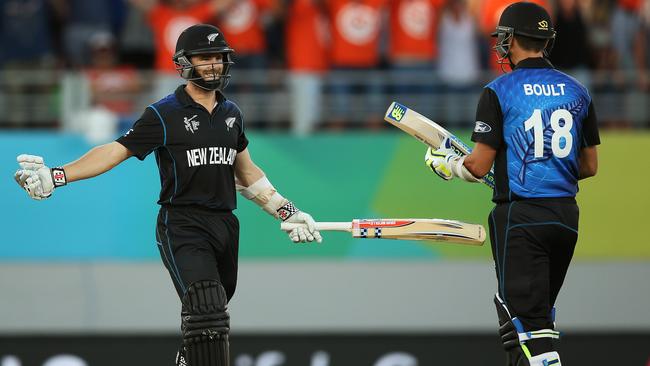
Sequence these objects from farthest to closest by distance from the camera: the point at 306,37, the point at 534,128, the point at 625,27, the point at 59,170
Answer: the point at 625,27 < the point at 306,37 < the point at 59,170 < the point at 534,128

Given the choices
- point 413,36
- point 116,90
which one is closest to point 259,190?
point 116,90

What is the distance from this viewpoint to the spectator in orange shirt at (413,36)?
10.9 metres

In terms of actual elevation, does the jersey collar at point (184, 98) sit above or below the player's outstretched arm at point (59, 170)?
above

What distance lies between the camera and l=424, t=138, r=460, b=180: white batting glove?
21.8 ft

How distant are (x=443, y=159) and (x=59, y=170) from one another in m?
1.98

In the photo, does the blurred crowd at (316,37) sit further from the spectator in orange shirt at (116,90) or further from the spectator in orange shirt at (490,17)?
the spectator in orange shirt at (116,90)

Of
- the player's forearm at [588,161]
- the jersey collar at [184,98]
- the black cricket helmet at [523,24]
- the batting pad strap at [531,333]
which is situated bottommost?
the batting pad strap at [531,333]

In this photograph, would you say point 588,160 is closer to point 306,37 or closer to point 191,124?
point 191,124

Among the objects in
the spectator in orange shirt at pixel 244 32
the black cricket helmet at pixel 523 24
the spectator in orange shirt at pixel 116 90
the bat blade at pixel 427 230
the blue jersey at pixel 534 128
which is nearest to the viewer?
the blue jersey at pixel 534 128

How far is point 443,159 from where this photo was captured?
6.70 m

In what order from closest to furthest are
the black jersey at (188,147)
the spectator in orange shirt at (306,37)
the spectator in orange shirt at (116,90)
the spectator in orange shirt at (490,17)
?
1. the black jersey at (188,147)
2. the spectator in orange shirt at (116,90)
3. the spectator in orange shirt at (306,37)
4. the spectator in orange shirt at (490,17)

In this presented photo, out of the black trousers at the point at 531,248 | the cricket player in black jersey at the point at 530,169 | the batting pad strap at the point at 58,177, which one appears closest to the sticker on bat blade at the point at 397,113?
the cricket player in black jersey at the point at 530,169

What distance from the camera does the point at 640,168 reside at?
34.0 feet

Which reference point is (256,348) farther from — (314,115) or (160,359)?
(314,115)
